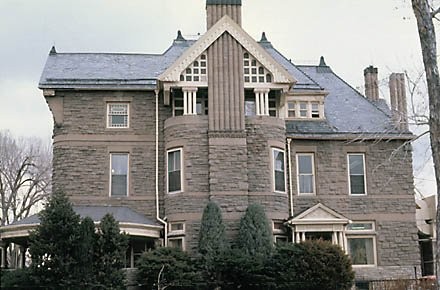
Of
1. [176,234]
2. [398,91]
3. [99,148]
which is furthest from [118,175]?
[398,91]

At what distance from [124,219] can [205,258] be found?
3.39 meters

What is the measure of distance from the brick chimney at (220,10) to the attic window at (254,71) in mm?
1668

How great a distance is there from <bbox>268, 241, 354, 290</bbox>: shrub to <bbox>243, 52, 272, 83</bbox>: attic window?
7177 millimetres

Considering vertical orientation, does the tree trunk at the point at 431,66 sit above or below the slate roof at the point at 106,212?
above

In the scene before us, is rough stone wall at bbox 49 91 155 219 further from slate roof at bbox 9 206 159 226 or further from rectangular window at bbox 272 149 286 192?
rectangular window at bbox 272 149 286 192

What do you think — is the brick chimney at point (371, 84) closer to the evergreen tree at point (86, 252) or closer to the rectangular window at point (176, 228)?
the rectangular window at point (176, 228)

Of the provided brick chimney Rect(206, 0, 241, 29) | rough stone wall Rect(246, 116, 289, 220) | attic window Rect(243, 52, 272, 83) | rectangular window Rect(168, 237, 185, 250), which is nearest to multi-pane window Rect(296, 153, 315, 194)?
rough stone wall Rect(246, 116, 289, 220)

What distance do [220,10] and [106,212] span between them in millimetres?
9082

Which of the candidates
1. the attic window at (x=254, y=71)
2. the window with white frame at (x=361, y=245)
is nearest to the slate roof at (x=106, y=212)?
the attic window at (x=254, y=71)

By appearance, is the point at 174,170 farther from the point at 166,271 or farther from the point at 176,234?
the point at 166,271

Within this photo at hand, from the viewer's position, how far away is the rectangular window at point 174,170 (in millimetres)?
→ 27000

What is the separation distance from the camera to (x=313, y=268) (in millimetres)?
23062

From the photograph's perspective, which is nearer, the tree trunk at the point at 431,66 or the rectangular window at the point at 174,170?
the tree trunk at the point at 431,66

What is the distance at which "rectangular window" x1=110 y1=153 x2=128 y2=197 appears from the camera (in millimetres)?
27703
